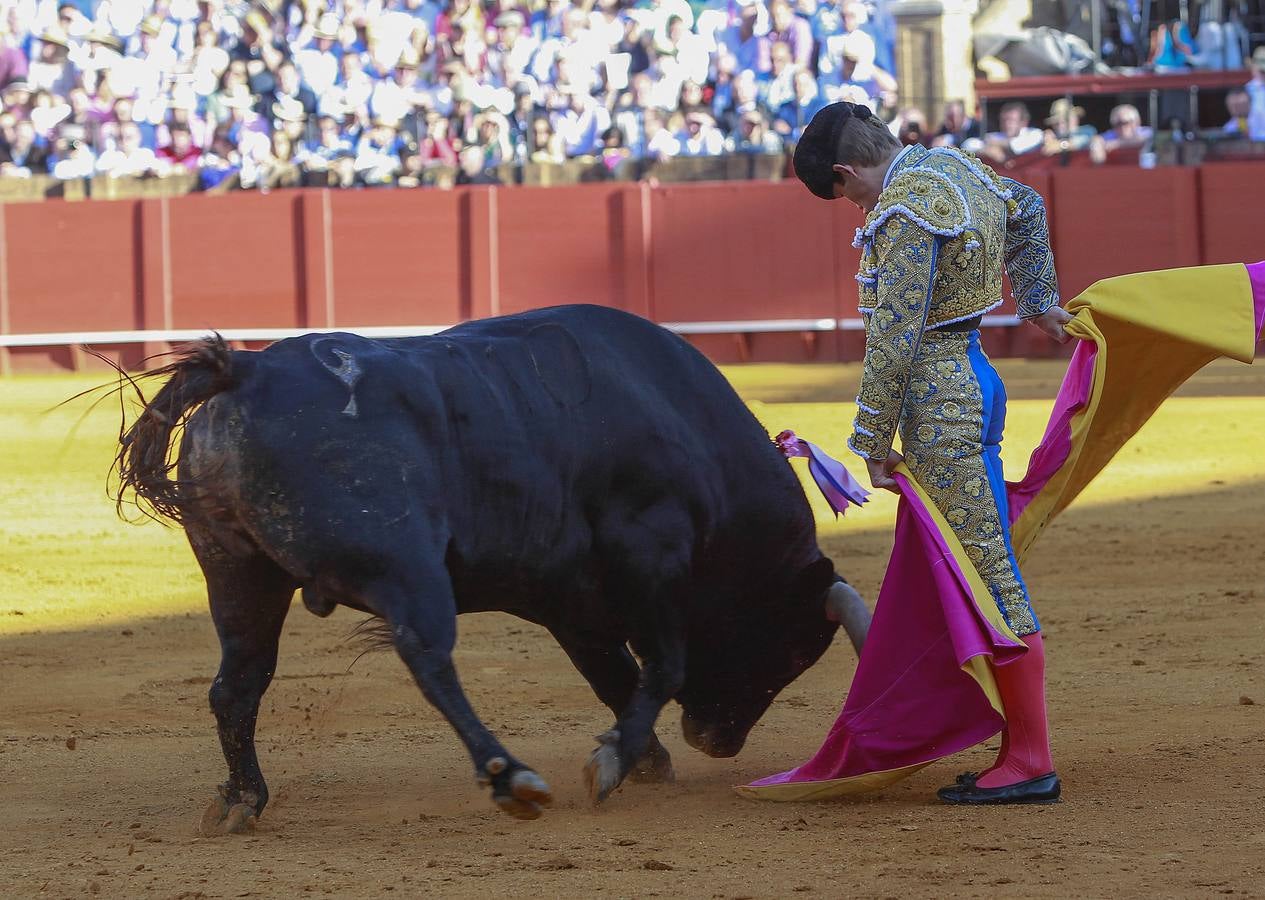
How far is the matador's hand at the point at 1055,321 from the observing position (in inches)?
133

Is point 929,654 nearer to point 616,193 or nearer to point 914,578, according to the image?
point 914,578

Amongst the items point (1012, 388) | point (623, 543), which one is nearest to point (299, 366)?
point (623, 543)

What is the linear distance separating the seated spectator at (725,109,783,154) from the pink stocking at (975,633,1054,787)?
9.89 metres

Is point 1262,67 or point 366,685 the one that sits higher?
point 1262,67

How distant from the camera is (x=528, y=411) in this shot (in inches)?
124

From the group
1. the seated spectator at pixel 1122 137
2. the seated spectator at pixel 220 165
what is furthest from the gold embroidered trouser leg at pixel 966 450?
the seated spectator at pixel 220 165

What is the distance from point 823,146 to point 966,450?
1.94 ft

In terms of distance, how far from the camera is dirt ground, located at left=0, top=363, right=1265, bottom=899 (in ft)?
8.96

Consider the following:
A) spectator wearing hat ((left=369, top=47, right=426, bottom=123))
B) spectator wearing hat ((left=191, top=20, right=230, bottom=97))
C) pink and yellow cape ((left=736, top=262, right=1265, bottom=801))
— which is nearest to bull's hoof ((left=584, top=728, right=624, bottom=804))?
pink and yellow cape ((left=736, top=262, right=1265, bottom=801))

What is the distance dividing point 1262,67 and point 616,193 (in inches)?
182

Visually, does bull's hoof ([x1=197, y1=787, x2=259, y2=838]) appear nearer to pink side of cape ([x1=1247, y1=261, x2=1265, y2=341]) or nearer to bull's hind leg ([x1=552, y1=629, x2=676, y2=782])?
bull's hind leg ([x1=552, y1=629, x2=676, y2=782])

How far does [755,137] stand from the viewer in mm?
12867

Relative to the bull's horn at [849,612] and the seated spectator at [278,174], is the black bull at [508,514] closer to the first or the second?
the bull's horn at [849,612]

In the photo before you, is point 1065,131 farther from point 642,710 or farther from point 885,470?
point 642,710
